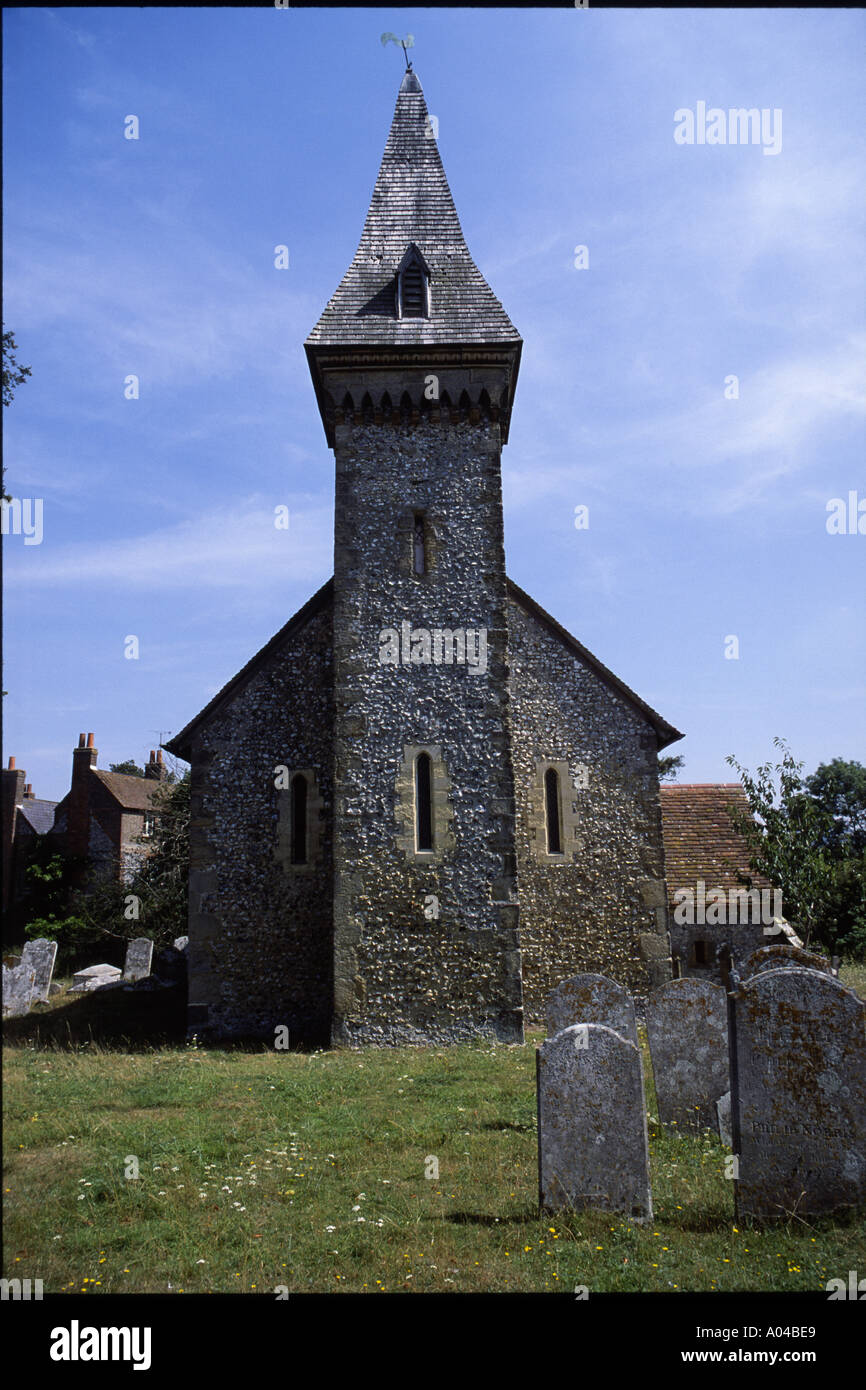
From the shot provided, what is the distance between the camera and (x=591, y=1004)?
919 cm

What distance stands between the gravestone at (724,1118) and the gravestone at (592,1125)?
1994 mm

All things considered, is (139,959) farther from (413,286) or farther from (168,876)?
(413,286)

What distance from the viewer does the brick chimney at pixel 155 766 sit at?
38781 millimetres

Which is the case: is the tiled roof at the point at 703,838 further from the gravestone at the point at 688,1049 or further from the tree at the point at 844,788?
the tree at the point at 844,788

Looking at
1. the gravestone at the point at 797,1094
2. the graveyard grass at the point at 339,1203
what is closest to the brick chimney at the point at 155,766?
the graveyard grass at the point at 339,1203

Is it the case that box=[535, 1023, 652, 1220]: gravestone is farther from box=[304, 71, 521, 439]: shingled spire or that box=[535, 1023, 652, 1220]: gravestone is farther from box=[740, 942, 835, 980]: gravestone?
box=[304, 71, 521, 439]: shingled spire

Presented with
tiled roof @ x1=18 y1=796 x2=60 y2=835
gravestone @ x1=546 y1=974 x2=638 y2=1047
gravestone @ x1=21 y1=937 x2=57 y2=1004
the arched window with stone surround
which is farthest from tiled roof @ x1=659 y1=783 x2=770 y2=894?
tiled roof @ x1=18 y1=796 x2=60 y2=835

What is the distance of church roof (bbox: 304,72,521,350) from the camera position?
49.5ft

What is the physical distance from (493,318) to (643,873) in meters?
10.1

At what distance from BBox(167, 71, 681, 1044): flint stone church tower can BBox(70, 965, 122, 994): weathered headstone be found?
8.35 meters

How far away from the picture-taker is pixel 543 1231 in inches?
216

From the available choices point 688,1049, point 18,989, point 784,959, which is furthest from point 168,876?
point 784,959

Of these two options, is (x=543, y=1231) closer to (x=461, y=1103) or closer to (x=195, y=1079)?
(x=461, y=1103)
